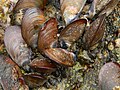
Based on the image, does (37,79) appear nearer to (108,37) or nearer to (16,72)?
(16,72)

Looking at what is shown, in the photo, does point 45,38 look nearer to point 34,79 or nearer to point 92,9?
point 34,79

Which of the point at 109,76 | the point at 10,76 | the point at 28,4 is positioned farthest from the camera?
the point at 28,4

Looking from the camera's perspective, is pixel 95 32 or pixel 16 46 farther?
pixel 16 46

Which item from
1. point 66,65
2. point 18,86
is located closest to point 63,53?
point 66,65

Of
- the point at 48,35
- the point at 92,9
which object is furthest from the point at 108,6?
the point at 48,35

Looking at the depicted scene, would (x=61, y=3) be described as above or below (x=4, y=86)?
above

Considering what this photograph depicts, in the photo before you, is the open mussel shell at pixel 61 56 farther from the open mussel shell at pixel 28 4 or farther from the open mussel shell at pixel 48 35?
the open mussel shell at pixel 28 4

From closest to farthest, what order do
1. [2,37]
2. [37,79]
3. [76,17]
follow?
[37,79] < [76,17] < [2,37]

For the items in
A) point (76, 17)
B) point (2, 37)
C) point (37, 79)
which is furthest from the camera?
point (2, 37)
